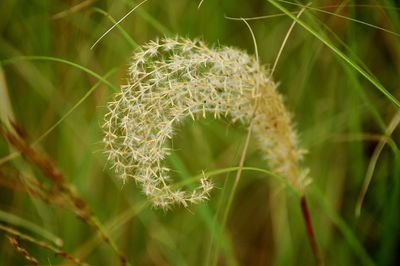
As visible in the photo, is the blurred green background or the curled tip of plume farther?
the blurred green background

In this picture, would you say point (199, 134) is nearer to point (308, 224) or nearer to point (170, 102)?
point (308, 224)

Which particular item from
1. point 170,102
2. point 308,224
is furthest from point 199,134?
point 170,102

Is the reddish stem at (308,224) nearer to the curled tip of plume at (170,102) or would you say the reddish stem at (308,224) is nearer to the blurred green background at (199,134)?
the curled tip of plume at (170,102)

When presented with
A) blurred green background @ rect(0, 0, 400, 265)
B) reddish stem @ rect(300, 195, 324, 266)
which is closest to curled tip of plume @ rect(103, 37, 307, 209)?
reddish stem @ rect(300, 195, 324, 266)

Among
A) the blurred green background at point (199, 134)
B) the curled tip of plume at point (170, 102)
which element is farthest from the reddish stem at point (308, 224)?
the blurred green background at point (199, 134)

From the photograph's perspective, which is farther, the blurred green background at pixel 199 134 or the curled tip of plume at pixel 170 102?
the blurred green background at pixel 199 134

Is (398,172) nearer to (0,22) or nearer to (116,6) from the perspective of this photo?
(116,6)

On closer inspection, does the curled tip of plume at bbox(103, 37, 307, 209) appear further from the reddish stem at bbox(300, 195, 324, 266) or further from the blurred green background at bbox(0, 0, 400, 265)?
the blurred green background at bbox(0, 0, 400, 265)
